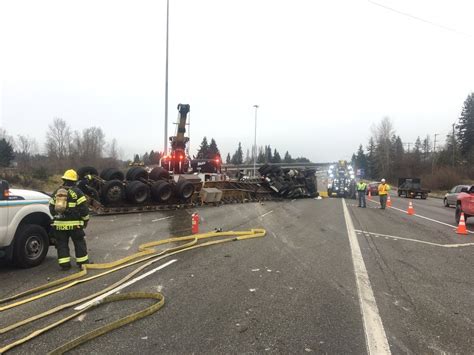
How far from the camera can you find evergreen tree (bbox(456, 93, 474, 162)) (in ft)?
258

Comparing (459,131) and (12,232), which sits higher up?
(459,131)

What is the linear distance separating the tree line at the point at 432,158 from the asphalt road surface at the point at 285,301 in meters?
37.1

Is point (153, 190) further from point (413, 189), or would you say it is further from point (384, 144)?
point (384, 144)

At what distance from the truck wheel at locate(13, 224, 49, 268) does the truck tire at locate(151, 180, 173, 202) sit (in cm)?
1151

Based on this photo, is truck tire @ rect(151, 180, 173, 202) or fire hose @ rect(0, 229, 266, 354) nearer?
fire hose @ rect(0, 229, 266, 354)

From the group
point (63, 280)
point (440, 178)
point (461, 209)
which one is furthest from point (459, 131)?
point (63, 280)

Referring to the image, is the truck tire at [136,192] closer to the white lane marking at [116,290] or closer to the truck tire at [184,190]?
the truck tire at [184,190]

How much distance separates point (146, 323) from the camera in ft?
15.9

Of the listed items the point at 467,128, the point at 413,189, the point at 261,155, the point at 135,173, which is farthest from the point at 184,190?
the point at 261,155

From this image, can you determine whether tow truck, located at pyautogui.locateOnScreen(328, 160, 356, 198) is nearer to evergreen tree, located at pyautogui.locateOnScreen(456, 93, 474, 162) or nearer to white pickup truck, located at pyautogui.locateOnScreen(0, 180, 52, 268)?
white pickup truck, located at pyautogui.locateOnScreen(0, 180, 52, 268)

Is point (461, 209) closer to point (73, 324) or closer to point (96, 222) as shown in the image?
point (96, 222)

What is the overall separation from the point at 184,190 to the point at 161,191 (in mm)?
1566

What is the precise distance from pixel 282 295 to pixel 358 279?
1.64 m

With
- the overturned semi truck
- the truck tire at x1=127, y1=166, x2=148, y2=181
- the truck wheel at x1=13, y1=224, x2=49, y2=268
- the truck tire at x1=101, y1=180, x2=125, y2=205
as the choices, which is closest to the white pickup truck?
the truck wheel at x1=13, y1=224, x2=49, y2=268
